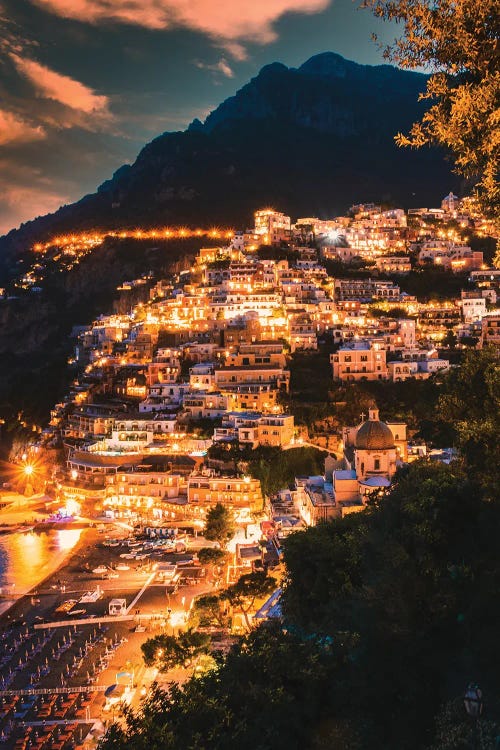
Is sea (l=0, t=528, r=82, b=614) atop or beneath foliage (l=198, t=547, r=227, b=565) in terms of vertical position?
beneath

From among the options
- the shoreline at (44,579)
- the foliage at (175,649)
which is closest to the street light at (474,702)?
the foliage at (175,649)

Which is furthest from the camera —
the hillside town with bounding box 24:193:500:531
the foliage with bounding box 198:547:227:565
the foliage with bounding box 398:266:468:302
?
the foliage with bounding box 398:266:468:302

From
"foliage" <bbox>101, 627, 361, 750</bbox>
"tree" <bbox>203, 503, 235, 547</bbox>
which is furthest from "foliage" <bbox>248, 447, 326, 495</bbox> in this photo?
→ "foliage" <bbox>101, 627, 361, 750</bbox>

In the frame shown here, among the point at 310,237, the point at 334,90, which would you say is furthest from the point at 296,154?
the point at 310,237

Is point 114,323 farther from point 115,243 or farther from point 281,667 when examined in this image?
point 281,667

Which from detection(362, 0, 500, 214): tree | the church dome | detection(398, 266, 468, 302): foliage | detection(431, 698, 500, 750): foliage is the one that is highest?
detection(398, 266, 468, 302): foliage

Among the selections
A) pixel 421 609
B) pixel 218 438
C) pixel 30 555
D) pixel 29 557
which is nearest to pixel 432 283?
pixel 218 438

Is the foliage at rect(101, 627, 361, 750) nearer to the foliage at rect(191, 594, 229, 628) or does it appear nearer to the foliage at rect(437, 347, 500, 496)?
the foliage at rect(437, 347, 500, 496)
